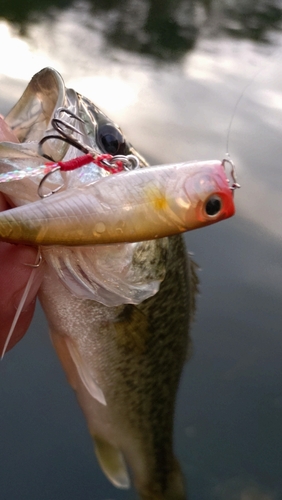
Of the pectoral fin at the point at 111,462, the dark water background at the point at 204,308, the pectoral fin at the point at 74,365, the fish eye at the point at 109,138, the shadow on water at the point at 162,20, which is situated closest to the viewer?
the fish eye at the point at 109,138

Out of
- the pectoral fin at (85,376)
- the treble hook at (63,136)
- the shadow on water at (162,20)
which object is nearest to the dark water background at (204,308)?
the shadow on water at (162,20)

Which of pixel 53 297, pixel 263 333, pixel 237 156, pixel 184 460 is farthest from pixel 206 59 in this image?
pixel 53 297

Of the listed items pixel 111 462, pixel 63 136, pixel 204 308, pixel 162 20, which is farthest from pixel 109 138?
pixel 162 20

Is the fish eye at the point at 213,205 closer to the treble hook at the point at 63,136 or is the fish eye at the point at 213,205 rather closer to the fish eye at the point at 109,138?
the treble hook at the point at 63,136

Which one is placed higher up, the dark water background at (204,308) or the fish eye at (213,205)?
the fish eye at (213,205)

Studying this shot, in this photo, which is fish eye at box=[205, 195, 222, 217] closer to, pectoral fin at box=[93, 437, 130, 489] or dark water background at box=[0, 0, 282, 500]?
pectoral fin at box=[93, 437, 130, 489]

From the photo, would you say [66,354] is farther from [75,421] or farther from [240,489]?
[240,489]

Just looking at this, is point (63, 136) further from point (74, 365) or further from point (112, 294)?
point (74, 365)

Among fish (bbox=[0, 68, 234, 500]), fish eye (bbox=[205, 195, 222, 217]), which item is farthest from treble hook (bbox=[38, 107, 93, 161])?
fish eye (bbox=[205, 195, 222, 217])

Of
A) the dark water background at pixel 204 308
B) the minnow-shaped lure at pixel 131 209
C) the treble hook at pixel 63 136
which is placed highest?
the treble hook at pixel 63 136
